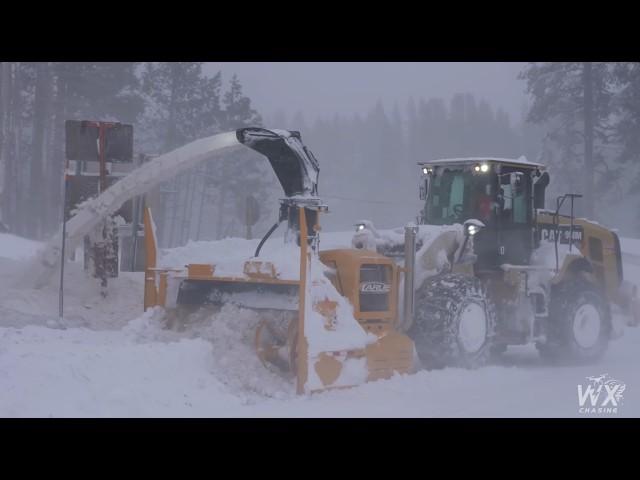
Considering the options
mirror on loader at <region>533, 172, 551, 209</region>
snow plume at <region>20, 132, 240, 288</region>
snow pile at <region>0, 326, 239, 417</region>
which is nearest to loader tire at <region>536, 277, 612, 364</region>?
mirror on loader at <region>533, 172, 551, 209</region>

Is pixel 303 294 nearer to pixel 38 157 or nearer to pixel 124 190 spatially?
pixel 124 190

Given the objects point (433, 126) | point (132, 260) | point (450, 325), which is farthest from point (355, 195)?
point (450, 325)

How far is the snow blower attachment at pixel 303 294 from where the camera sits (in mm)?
7691

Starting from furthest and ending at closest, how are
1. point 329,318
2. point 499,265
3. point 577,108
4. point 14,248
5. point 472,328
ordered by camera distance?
point 577,108 → point 14,248 → point 499,265 → point 472,328 → point 329,318

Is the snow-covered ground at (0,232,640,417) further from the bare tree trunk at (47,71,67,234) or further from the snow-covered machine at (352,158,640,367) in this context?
the bare tree trunk at (47,71,67,234)

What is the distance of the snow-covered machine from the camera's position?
916cm

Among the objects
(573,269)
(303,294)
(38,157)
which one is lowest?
(303,294)

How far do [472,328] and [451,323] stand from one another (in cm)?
42

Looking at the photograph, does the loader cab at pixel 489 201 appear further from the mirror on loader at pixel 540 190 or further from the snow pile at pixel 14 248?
the snow pile at pixel 14 248

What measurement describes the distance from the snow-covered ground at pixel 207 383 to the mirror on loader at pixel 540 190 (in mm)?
2356

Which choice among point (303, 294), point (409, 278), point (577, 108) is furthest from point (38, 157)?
point (303, 294)

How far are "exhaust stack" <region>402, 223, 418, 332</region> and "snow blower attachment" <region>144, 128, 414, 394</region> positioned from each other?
14 centimetres

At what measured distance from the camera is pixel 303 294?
299 inches

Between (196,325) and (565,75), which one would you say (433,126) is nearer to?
(565,75)
